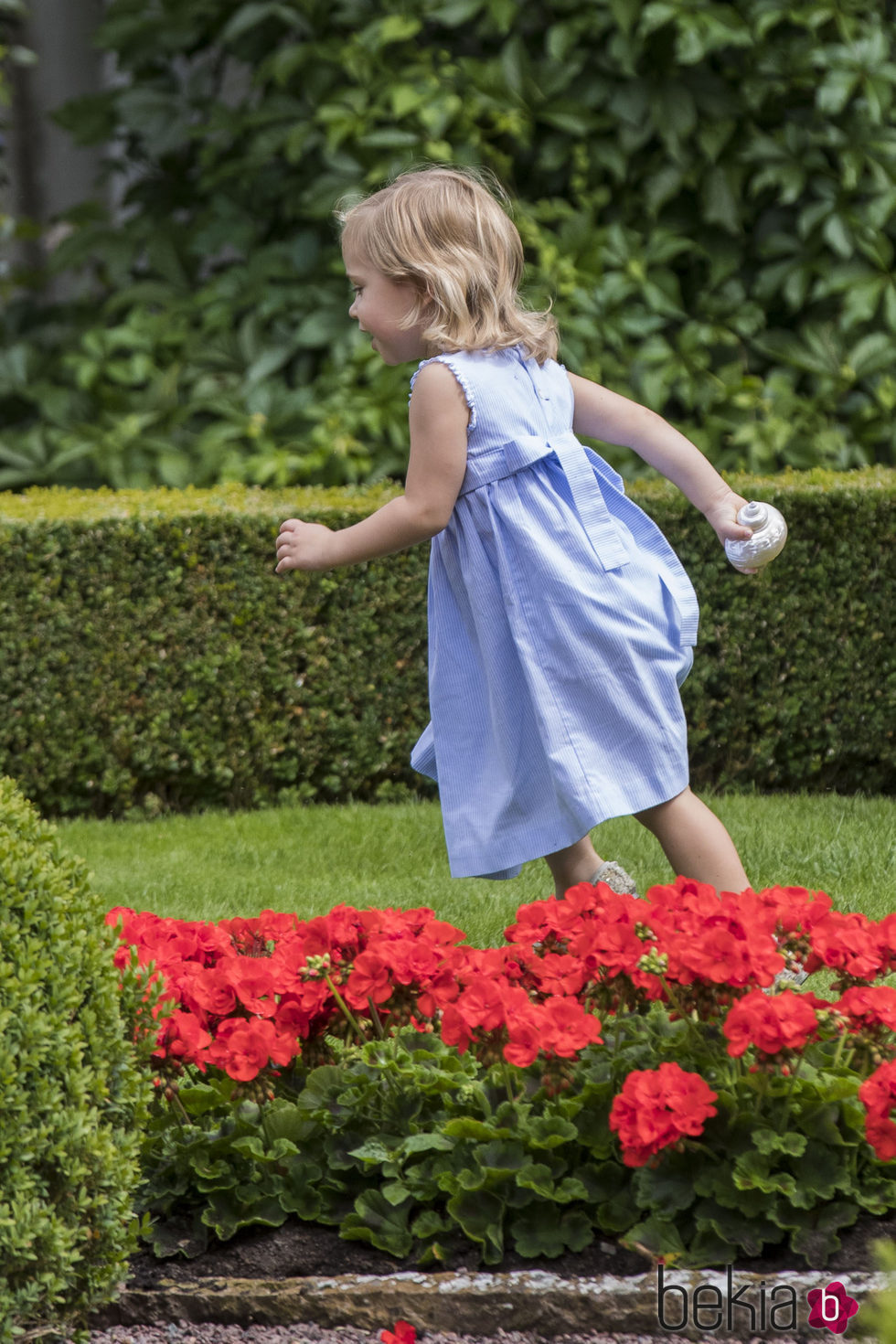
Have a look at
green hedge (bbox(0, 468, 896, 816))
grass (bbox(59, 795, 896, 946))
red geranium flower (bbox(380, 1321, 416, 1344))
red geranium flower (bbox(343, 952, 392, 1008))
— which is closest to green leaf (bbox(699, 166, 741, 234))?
green hedge (bbox(0, 468, 896, 816))

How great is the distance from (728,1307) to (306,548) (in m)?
1.52

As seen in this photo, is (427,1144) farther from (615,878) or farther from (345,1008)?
(615,878)

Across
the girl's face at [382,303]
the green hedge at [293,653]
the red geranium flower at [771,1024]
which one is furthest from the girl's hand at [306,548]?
the green hedge at [293,653]

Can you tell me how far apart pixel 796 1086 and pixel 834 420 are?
5.08 metres

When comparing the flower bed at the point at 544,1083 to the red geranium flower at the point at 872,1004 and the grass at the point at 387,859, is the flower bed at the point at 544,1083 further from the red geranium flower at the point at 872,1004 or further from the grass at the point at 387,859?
the grass at the point at 387,859

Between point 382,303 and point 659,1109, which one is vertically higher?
point 382,303

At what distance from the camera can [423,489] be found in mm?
2611

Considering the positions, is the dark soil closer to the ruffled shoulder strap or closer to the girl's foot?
the girl's foot

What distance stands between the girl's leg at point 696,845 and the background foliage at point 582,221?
3743 mm

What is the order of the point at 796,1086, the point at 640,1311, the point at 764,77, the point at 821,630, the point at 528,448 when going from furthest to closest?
the point at 764,77 < the point at 821,630 < the point at 528,448 < the point at 796,1086 < the point at 640,1311

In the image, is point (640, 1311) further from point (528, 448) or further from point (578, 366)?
point (578, 366)

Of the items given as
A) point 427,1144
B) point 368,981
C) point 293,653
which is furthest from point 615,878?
point 293,653

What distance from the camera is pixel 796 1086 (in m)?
1.78

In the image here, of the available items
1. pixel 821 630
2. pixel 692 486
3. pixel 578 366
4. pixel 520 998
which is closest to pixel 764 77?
pixel 578 366
